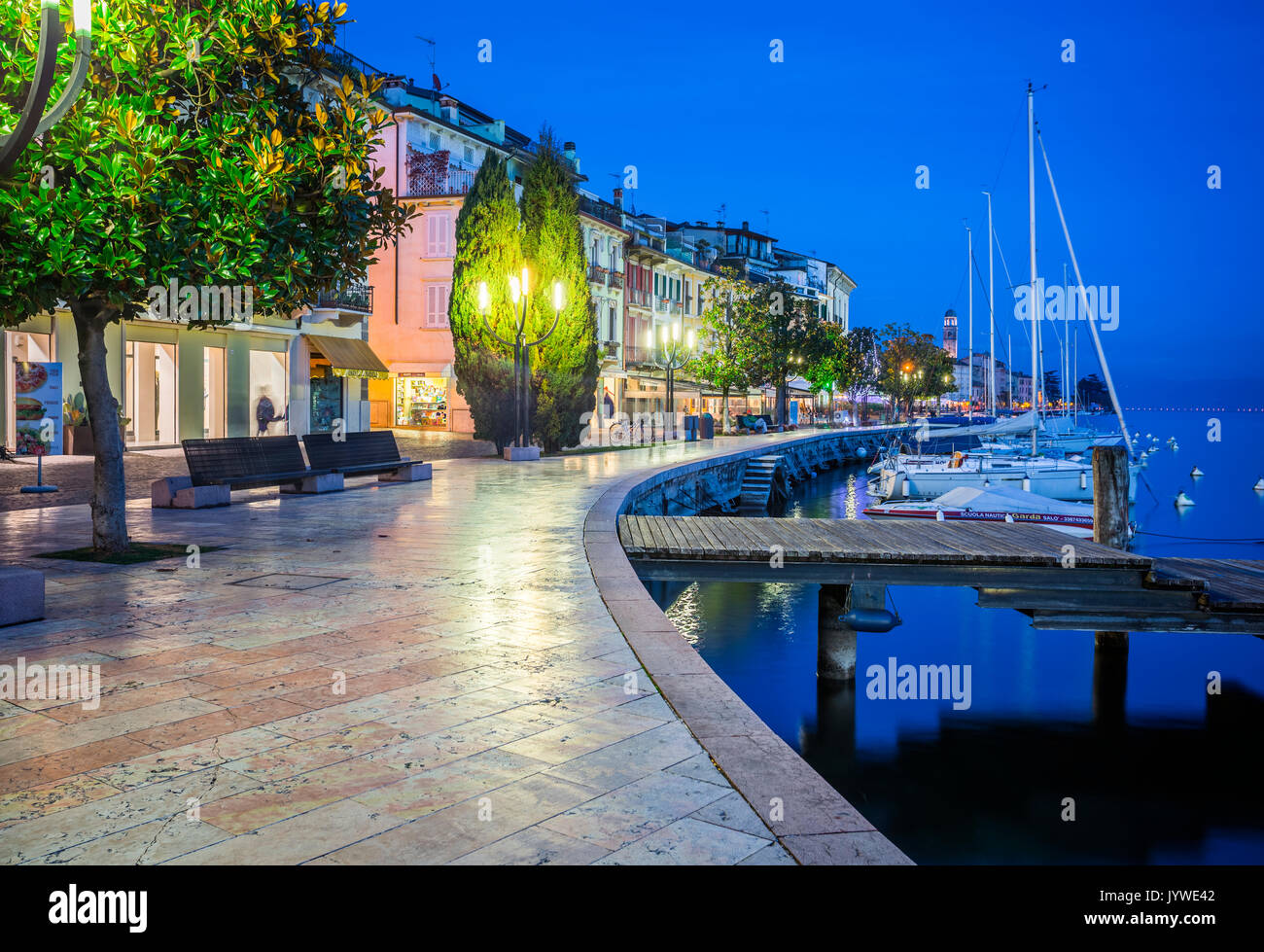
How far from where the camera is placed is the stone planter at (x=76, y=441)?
23.7 meters

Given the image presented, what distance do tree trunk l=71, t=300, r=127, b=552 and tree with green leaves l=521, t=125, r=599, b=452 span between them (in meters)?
17.8

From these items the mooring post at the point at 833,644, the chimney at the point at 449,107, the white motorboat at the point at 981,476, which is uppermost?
the chimney at the point at 449,107

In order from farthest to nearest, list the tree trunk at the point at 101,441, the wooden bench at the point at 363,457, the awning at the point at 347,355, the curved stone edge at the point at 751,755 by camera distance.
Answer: the awning at the point at 347,355, the wooden bench at the point at 363,457, the tree trunk at the point at 101,441, the curved stone edge at the point at 751,755

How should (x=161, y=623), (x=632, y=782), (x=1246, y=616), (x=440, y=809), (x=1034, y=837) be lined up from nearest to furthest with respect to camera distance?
(x=440, y=809), (x=632, y=782), (x=161, y=623), (x=1034, y=837), (x=1246, y=616)

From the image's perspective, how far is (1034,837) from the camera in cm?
846

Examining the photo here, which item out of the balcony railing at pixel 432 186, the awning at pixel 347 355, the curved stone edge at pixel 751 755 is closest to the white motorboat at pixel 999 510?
the awning at pixel 347 355

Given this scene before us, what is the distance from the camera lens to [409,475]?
18.3 meters

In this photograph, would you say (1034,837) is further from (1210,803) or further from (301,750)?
(301,750)

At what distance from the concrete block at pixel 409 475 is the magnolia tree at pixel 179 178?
26.3 ft

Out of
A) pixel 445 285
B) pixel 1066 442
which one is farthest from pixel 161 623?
pixel 1066 442

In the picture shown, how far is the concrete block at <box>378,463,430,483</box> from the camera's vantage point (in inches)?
718

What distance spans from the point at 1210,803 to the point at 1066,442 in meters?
41.6

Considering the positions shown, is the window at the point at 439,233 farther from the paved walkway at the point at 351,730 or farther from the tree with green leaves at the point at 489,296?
the paved walkway at the point at 351,730
